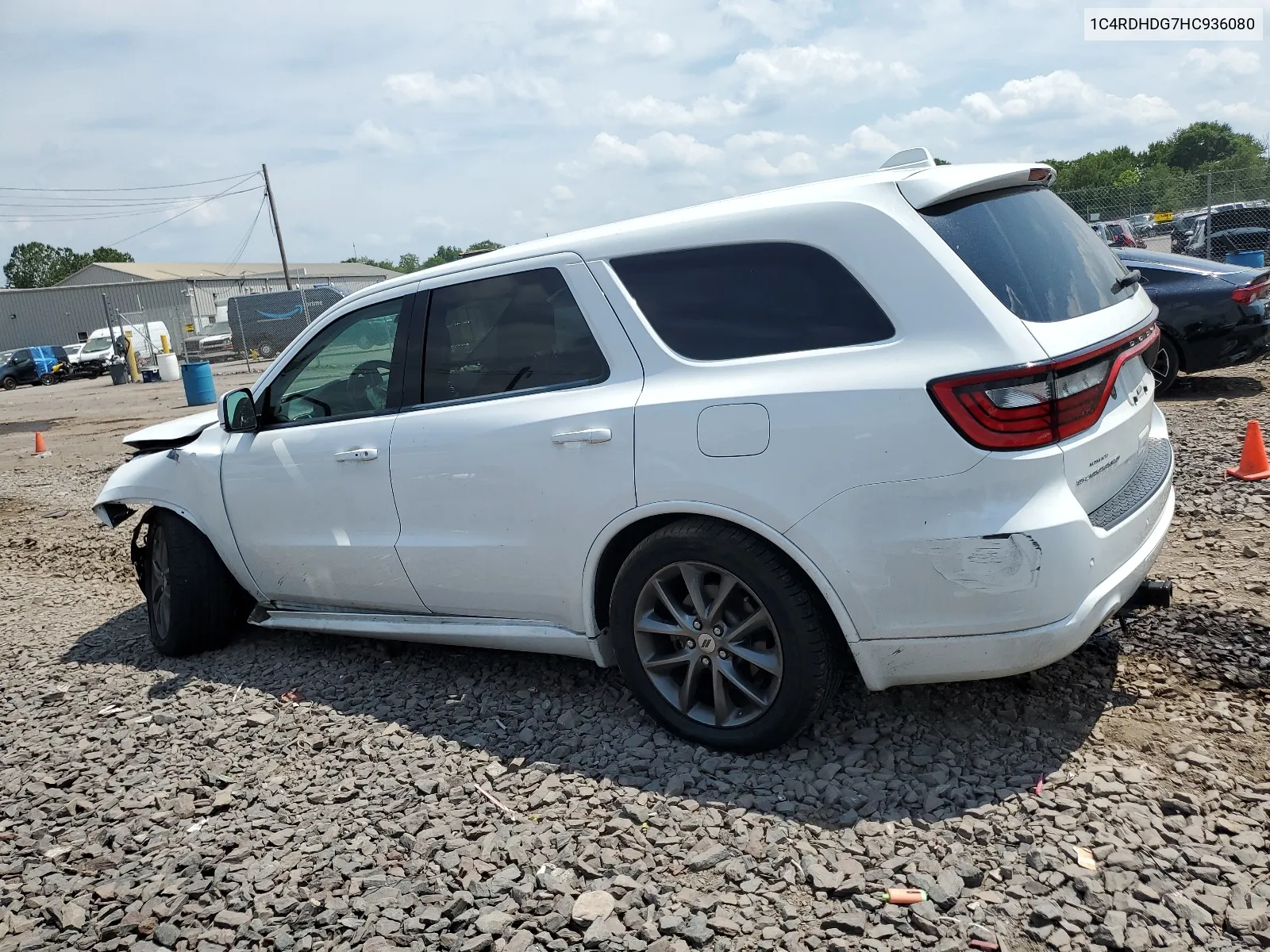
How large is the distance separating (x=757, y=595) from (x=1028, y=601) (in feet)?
2.67

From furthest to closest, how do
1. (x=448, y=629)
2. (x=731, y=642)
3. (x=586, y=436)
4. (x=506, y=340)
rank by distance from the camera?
1. (x=448, y=629)
2. (x=506, y=340)
3. (x=586, y=436)
4. (x=731, y=642)

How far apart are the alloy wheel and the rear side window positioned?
772mm

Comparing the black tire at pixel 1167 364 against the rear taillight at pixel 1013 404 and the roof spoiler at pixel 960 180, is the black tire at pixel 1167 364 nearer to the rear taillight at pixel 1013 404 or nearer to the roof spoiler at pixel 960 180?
the roof spoiler at pixel 960 180

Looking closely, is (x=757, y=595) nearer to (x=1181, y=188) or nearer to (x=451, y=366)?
(x=451, y=366)

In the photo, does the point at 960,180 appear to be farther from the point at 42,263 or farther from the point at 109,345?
the point at 42,263

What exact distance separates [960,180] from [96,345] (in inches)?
1772

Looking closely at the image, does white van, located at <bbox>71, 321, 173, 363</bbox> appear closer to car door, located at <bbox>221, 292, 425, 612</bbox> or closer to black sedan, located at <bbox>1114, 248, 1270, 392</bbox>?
black sedan, located at <bbox>1114, 248, 1270, 392</bbox>

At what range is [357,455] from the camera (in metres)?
4.14

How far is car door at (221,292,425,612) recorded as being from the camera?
4.18 metres

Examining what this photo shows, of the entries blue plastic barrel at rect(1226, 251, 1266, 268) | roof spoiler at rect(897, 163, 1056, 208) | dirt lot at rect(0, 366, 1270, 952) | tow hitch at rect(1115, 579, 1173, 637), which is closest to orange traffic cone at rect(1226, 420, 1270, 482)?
dirt lot at rect(0, 366, 1270, 952)

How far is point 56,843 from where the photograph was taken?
3.39 meters

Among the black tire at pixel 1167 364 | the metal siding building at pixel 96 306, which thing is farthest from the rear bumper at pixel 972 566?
the metal siding building at pixel 96 306

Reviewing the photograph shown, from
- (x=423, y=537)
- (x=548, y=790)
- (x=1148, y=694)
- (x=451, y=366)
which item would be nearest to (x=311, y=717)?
(x=423, y=537)

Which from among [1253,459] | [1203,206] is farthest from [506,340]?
[1203,206]
